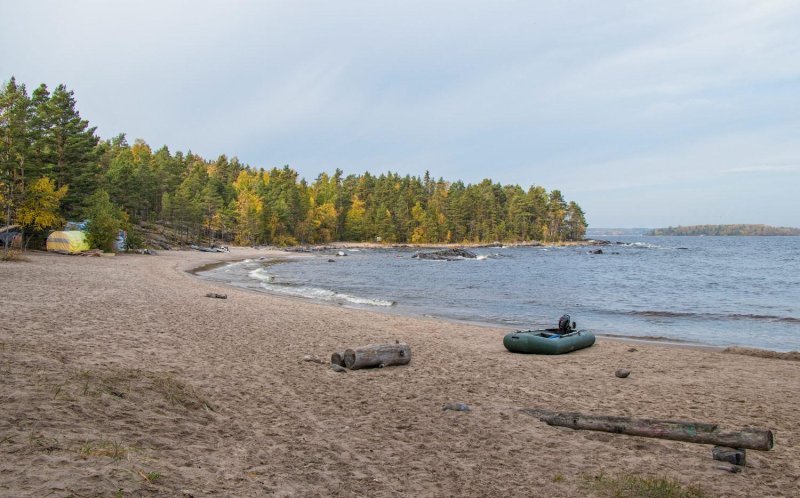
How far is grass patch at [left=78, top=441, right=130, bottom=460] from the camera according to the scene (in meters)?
5.08

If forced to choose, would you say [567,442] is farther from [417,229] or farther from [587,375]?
[417,229]

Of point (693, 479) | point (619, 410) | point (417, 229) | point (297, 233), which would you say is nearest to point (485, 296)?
point (619, 410)

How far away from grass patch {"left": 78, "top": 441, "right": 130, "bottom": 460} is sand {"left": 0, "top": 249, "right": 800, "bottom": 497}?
4cm

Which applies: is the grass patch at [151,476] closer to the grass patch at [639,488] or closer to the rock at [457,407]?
the grass patch at [639,488]

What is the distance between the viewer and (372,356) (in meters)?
11.9

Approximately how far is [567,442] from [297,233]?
119 meters

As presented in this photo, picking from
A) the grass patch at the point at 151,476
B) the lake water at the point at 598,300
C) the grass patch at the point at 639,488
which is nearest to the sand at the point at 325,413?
the grass patch at the point at 151,476

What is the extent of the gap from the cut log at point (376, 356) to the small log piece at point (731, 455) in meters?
6.99

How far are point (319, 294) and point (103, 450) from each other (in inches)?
1056

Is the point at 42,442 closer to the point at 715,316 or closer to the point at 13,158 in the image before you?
the point at 715,316

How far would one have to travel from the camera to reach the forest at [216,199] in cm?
4394

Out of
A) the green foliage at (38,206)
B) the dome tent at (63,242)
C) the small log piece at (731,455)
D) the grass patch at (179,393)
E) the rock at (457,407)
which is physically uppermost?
the green foliage at (38,206)

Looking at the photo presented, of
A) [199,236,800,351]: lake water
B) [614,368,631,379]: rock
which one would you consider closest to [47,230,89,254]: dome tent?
[199,236,800,351]: lake water

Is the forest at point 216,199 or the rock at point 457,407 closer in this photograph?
the rock at point 457,407
